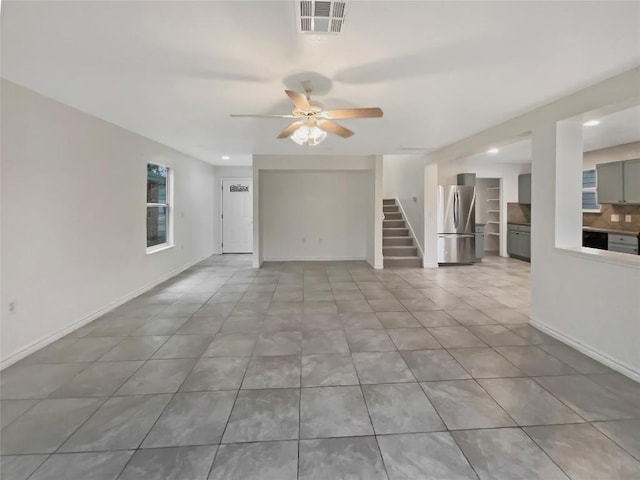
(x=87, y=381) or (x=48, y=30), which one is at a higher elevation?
(x=48, y=30)

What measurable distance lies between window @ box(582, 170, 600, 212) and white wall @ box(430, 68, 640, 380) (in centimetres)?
379

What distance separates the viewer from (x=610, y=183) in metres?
5.41

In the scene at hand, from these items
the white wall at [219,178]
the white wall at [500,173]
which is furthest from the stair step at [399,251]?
the white wall at [219,178]

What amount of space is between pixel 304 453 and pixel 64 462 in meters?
1.23

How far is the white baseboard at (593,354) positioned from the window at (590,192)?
4.30 m

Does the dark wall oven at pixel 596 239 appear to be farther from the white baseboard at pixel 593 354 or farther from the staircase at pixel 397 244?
the white baseboard at pixel 593 354

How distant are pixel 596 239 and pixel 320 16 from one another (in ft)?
20.6

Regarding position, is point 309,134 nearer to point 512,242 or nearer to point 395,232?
point 395,232

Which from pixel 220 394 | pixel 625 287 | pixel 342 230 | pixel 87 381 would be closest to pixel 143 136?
pixel 87 381

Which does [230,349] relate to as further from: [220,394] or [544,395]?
[544,395]

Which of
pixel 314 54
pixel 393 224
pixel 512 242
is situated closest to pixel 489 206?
pixel 512 242

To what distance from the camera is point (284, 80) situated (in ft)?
8.69

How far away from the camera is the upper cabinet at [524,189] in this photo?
7.33 meters

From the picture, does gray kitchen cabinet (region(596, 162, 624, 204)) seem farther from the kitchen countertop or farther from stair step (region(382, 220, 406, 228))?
stair step (region(382, 220, 406, 228))
